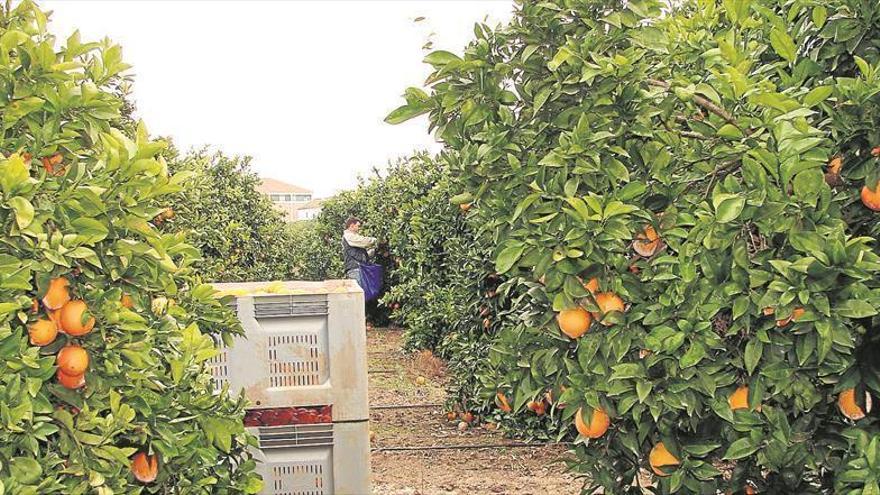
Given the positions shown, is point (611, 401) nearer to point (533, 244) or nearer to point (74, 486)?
point (533, 244)

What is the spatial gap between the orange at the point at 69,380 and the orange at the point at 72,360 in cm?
1

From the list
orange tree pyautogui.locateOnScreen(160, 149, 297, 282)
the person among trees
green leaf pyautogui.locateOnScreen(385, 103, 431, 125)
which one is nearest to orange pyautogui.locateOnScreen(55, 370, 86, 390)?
green leaf pyautogui.locateOnScreen(385, 103, 431, 125)

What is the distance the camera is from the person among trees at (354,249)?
1041 centimetres

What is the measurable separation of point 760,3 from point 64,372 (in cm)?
195

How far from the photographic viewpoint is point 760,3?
2.19m

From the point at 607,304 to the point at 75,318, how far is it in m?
1.19

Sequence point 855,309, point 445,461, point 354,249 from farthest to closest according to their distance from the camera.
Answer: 1. point 354,249
2. point 445,461
3. point 855,309

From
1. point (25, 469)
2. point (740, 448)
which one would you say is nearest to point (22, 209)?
point (25, 469)

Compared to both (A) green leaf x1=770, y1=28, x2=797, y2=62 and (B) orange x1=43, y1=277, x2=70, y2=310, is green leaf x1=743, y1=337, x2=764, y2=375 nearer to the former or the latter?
(A) green leaf x1=770, y1=28, x2=797, y2=62

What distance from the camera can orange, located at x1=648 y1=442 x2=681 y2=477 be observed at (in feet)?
6.46

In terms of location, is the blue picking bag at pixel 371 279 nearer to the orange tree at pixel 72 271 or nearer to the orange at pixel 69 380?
the orange tree at pixel 72 271

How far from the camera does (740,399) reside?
1.82 metres

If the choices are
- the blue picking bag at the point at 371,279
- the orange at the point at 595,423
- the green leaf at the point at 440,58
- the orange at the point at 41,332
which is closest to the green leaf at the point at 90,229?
the orange at the point at 41,332

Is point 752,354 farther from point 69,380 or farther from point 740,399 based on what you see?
point 69,380
